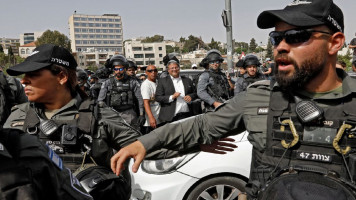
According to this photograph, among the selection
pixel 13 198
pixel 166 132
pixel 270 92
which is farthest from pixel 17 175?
pixel 270 92

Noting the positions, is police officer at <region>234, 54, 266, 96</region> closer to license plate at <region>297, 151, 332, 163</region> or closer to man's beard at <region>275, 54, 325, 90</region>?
man's beard at <region>275, 54, 325, 90</region>

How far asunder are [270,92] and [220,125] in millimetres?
383

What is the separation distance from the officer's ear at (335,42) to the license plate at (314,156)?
589mm

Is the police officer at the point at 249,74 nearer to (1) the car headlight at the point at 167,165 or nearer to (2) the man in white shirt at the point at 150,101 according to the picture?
(2) the man in white shirt at the point at 150,101

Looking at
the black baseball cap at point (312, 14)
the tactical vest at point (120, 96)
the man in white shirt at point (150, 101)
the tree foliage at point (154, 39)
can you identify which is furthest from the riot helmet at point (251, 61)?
the tree foliage at point (154, 39)

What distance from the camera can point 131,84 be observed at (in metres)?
6.57

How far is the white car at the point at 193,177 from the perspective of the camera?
11.0 ft

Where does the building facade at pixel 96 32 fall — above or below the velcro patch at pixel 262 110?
above

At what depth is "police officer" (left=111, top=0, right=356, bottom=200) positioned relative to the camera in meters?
1.44

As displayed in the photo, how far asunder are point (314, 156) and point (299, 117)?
0.21 metres

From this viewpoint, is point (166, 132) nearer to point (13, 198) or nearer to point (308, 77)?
point (308, 77)

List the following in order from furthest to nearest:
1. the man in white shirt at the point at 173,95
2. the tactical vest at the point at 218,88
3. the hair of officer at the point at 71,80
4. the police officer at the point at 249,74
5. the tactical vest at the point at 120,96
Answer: the police officer at the point at 249,74 < the tactical vest at the point at 218,88 < the man in white shirt at the point at 173,95 < the tactical vest at the point at 120,96 < the hair of officer at the point at 71,80

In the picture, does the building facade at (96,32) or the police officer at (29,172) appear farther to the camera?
the building facade at (96,32)

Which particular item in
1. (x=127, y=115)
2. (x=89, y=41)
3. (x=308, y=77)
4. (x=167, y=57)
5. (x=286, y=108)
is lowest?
(x=127, y=115)
